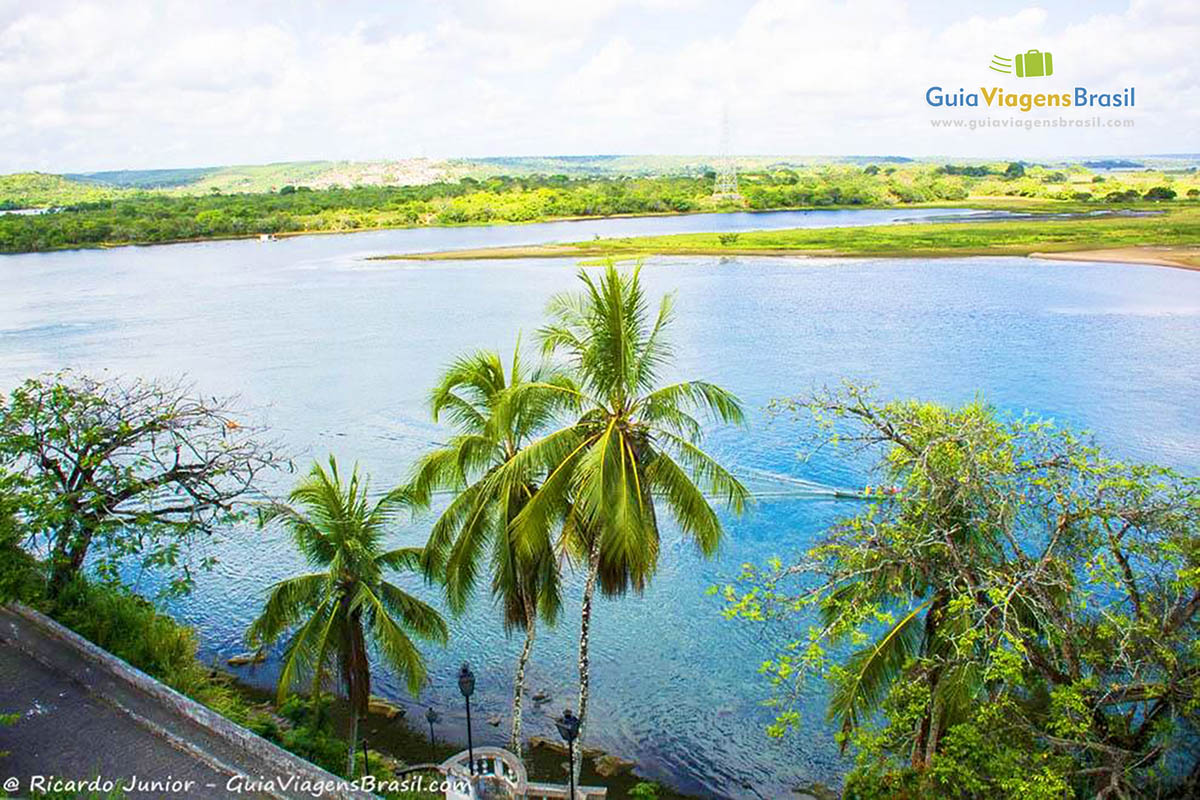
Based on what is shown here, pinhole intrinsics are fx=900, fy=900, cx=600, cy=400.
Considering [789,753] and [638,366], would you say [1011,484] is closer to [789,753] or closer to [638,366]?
[638,366]

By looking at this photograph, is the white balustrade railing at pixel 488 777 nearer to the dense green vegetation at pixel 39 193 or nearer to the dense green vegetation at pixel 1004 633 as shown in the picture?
the dense green vegetation at pixel 1004 633

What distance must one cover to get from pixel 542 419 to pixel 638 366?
5.37 ft

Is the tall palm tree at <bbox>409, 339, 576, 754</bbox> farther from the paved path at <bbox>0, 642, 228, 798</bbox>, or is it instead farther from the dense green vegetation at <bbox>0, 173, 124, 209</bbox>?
the dense green vegetation at <bbox>0, 173, 124, 209</bbox>

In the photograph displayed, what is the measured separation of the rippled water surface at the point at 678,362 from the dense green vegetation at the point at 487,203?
2328 cm

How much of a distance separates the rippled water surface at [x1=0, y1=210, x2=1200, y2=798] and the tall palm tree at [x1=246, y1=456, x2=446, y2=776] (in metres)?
3.99

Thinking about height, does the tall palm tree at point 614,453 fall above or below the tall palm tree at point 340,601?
above

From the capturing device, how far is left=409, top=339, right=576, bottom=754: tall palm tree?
11.8m

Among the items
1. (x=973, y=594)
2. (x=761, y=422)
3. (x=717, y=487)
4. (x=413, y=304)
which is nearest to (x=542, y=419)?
(x=717, y=487)

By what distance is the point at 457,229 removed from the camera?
122 m

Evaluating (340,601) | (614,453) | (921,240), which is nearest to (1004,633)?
(614,453)

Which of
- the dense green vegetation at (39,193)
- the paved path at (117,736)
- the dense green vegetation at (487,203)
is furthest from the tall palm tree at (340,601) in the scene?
the dense green vegetation at (39,193)

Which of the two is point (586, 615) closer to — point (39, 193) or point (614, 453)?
point (614, 453)

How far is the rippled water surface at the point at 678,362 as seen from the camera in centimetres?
1717

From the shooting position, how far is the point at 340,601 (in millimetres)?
12516
